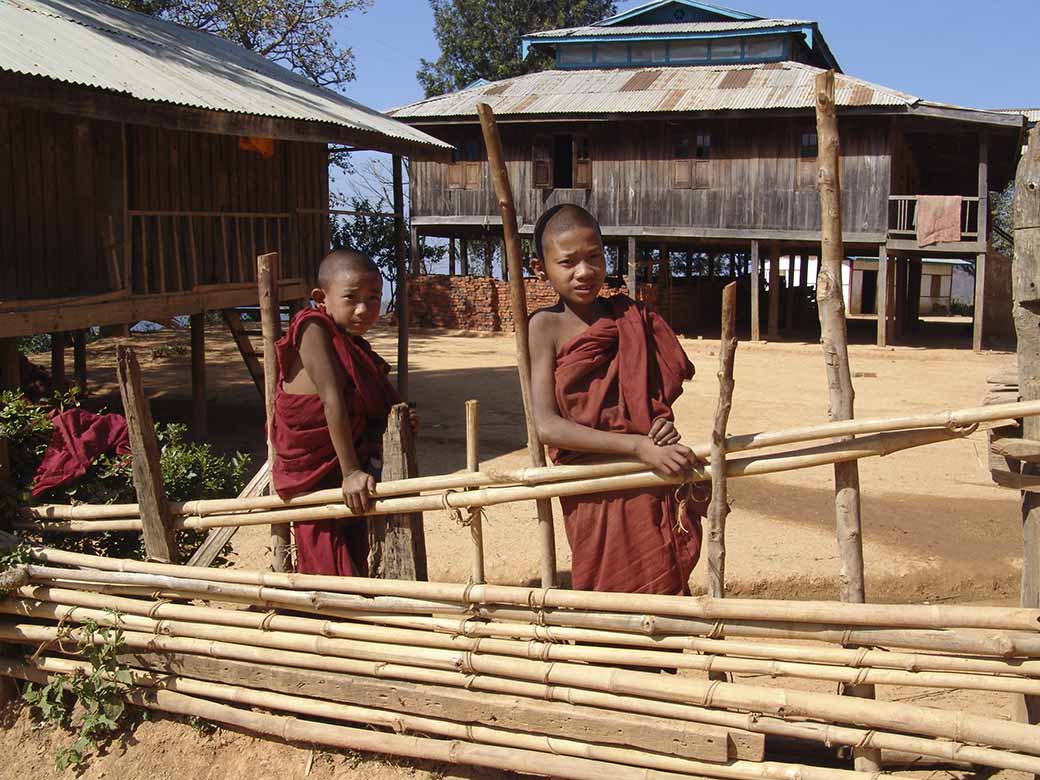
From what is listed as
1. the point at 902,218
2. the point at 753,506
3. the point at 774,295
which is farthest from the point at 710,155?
the point at 753,506

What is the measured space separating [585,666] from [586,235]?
4.54 ft

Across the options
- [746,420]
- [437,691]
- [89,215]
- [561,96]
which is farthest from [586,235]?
[561,96]

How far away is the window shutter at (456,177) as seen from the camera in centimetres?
2258

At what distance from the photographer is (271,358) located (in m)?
3.89

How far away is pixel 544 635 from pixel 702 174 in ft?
60.3

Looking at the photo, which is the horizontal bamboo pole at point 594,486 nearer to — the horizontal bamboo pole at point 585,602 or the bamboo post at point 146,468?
the bamboo post at point 146,468

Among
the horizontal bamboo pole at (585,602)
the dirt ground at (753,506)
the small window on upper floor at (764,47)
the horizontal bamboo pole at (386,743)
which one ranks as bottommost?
the dirt ground at (753,506)

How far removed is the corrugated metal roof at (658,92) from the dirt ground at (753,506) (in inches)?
198

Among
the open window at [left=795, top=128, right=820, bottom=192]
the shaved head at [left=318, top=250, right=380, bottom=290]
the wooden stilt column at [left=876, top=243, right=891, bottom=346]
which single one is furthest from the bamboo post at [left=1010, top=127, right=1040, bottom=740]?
the open window at [left=795, top=128, right=820, bottom=192]

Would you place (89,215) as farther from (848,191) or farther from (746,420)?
(848,191)

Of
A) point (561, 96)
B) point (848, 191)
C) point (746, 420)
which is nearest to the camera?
point (746, 420)

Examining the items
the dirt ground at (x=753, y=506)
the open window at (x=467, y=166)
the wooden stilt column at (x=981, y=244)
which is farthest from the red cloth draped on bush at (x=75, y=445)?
the open window at (x=467, y=166)

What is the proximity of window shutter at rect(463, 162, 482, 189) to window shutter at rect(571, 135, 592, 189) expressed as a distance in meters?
2.27

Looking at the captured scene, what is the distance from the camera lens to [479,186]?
22.3 m
